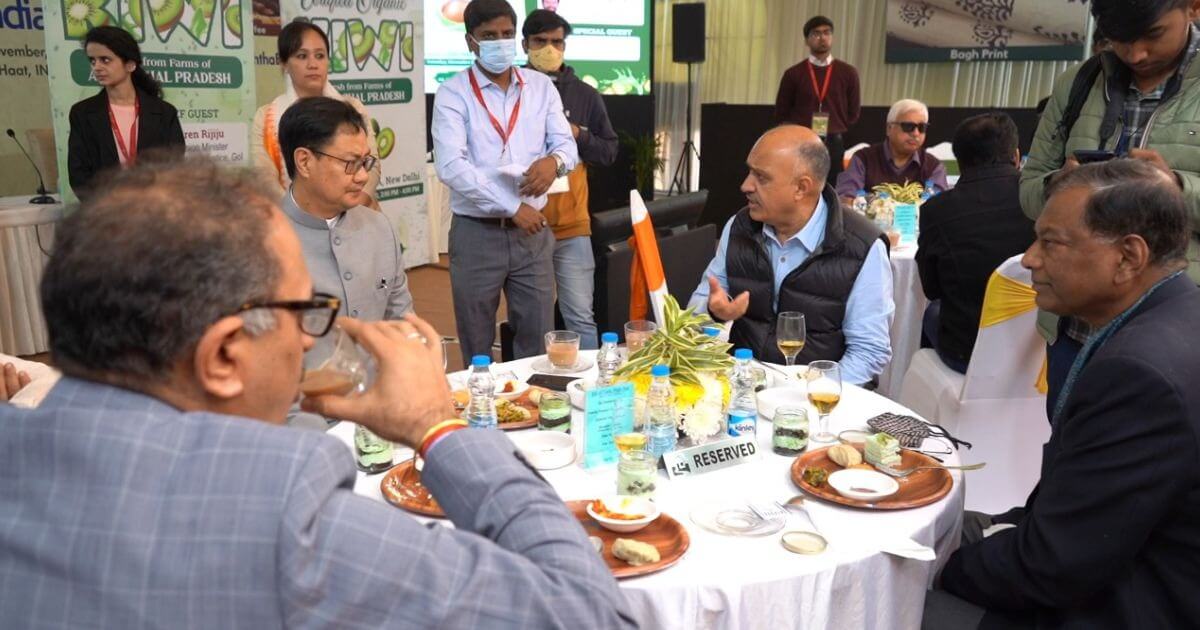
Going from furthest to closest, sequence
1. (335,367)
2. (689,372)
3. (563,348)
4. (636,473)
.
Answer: (563,348) < (689,372) < (636,473) < (335,367)

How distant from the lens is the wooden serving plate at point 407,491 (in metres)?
A: 1.72

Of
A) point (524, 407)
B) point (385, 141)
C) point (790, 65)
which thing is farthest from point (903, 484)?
point (790, 65)

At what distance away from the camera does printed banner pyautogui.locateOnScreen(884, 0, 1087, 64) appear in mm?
10273

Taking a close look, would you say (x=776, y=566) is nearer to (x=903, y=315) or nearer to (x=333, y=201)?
(x=333, y=201)

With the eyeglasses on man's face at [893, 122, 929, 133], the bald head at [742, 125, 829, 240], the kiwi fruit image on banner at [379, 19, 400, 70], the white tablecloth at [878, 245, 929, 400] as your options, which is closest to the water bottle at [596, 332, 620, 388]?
the bald head at [742, 125, 829, 240]

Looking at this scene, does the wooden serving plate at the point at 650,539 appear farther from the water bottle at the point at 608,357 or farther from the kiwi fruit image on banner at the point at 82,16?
the kiwi fruit image on banner at the point at 82,16

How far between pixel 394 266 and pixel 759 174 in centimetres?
124

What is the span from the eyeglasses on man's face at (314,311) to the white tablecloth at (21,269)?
15.8 ft

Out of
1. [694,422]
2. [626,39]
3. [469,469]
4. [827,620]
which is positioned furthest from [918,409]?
Answer: [626,39]

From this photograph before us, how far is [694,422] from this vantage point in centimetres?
199

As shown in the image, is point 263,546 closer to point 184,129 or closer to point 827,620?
point 827,620

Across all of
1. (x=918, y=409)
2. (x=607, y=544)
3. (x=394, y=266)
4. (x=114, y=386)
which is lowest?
(x=918, y=409)

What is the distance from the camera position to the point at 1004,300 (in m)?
3.07

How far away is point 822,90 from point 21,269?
6.42 m
